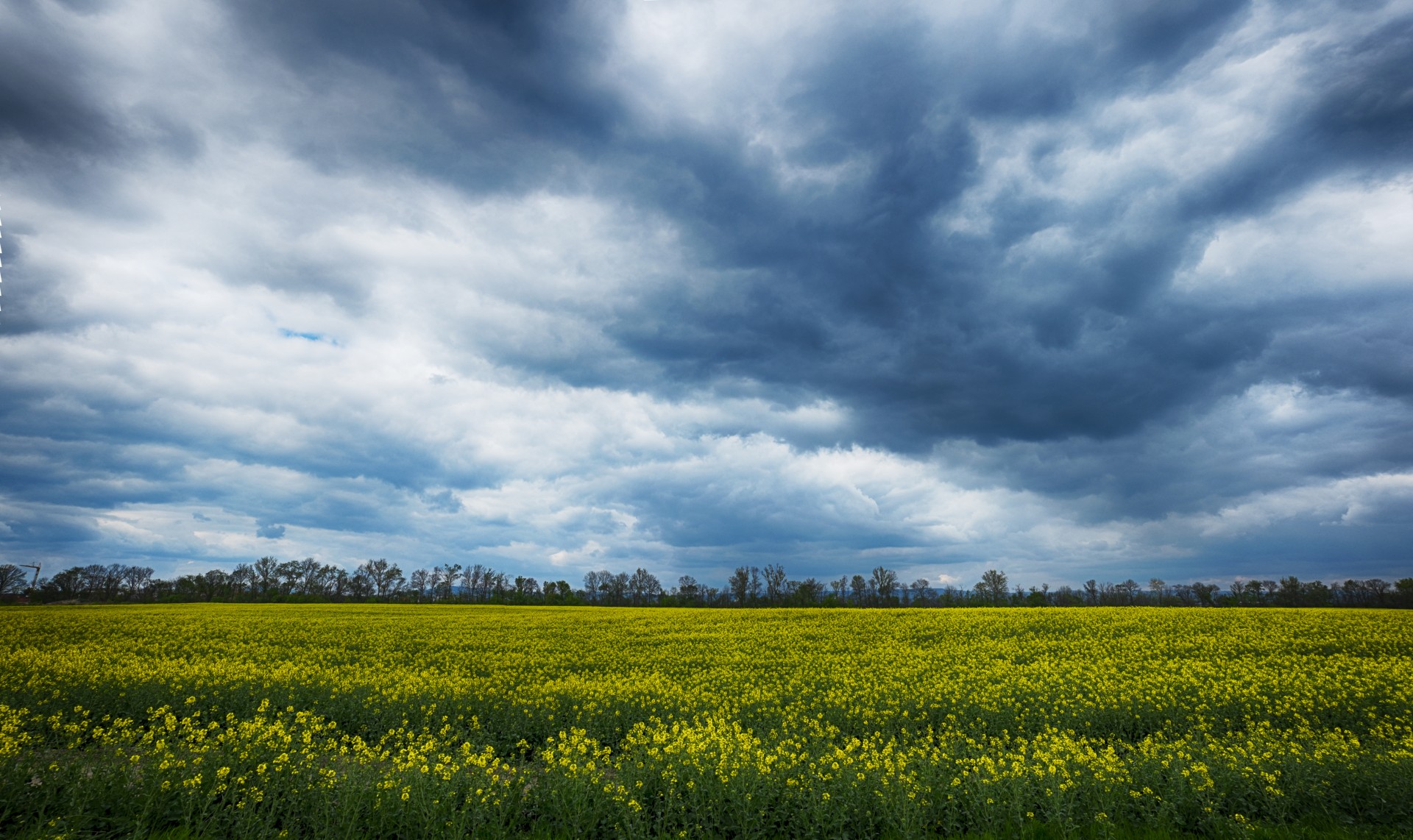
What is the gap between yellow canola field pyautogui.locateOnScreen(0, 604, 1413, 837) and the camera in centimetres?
873

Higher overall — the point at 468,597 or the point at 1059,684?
the point at 1059,684

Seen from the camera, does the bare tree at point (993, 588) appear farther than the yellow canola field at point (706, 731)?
Yes

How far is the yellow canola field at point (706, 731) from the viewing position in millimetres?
8734

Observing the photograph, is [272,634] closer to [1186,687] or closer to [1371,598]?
[1186,687]

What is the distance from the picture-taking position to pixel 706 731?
1241cm

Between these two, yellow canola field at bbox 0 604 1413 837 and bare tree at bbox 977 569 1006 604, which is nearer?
yellow canola field at bbox 0 604 1413 837

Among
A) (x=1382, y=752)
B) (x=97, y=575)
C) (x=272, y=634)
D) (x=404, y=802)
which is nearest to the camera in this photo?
(x=404, y=802)

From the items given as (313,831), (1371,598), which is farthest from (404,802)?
(1371,598)

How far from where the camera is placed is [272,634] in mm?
31531

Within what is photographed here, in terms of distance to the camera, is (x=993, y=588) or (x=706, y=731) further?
(x=993, y=588)

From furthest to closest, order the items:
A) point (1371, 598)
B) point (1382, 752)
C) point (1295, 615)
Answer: point (1371, 598), point (1295, 615), point (1382, 752)

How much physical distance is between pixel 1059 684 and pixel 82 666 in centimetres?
3158

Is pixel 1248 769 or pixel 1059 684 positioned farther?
pixel 1059 684

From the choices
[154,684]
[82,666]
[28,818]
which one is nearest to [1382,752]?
[28,818]
